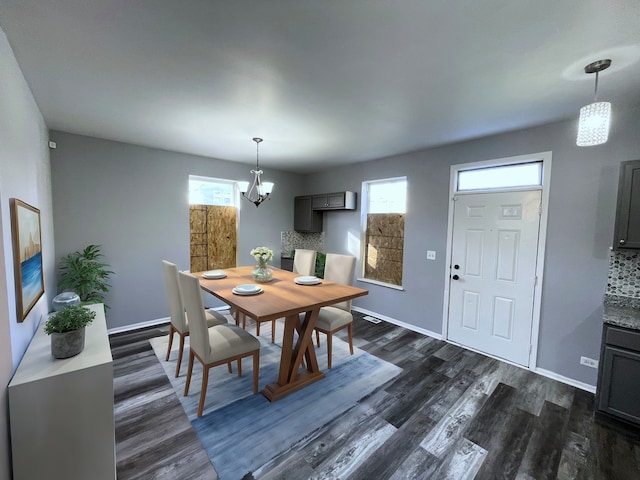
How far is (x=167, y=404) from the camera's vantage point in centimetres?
218

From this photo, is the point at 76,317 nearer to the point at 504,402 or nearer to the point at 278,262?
the point at 504,402

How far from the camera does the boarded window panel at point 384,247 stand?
4105mm

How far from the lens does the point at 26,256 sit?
5.55 ft

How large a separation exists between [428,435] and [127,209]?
4.19 metres

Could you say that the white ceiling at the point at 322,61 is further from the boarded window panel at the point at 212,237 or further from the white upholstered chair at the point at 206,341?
the boarded window panel at the point at 212,237

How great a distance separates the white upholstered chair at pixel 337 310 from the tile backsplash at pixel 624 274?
233cm

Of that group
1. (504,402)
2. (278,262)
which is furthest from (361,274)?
(504,402)

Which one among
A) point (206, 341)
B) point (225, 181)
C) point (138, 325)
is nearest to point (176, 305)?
point (206, 341)

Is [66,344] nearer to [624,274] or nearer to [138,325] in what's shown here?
[138,325]

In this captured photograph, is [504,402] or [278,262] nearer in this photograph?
[504,402]

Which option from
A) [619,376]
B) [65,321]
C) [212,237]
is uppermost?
[212,237]

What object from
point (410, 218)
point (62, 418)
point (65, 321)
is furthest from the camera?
point (410, 218)

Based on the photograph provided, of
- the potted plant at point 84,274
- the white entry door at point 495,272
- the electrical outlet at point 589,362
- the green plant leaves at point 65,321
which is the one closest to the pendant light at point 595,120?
the white entry door at point 495,272

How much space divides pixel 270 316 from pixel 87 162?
3265 millimetres
